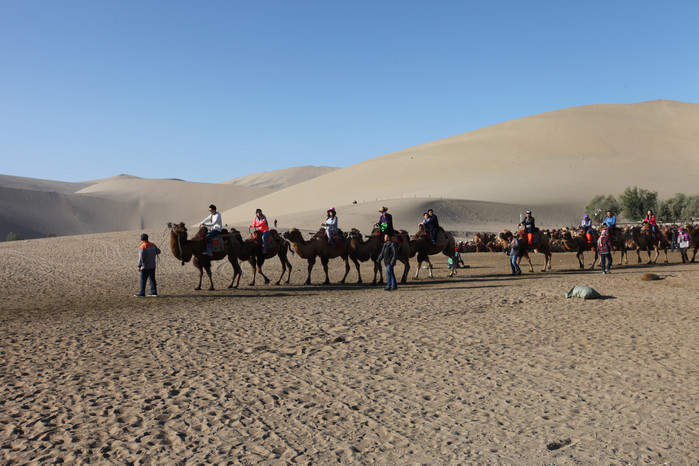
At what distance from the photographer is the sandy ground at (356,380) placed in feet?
17.0

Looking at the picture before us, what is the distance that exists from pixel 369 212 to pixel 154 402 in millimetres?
53158

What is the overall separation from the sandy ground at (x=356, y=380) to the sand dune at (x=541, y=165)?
60.0 metres

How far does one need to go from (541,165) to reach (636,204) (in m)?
28.5

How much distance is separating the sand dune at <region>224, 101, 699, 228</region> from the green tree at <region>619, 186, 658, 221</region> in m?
5.79

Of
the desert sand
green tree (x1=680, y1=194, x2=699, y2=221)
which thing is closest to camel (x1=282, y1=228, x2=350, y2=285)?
the desert sand

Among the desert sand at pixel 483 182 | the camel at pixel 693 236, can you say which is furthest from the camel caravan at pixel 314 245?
the desert sand at pixel 483 182

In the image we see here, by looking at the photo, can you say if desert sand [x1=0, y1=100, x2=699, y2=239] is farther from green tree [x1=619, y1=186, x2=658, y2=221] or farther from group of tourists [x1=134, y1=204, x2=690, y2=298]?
group of tourists [x1=134, y1=204, x2=690, y2=298]

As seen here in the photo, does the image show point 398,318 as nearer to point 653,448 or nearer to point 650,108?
point 653,448

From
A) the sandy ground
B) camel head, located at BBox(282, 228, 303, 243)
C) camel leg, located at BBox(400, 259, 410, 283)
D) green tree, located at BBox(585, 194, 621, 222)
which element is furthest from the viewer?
green tree, located at BBox(585, 194, 621, 222)

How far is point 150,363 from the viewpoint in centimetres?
805

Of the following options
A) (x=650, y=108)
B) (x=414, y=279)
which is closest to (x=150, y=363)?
(x=414, y=279)

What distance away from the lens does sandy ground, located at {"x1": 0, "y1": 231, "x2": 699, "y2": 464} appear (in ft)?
17.0

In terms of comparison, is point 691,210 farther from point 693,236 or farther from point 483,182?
point 693,236

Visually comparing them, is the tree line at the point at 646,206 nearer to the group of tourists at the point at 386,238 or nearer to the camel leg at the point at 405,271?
the group of tourists at the point at 386,238
